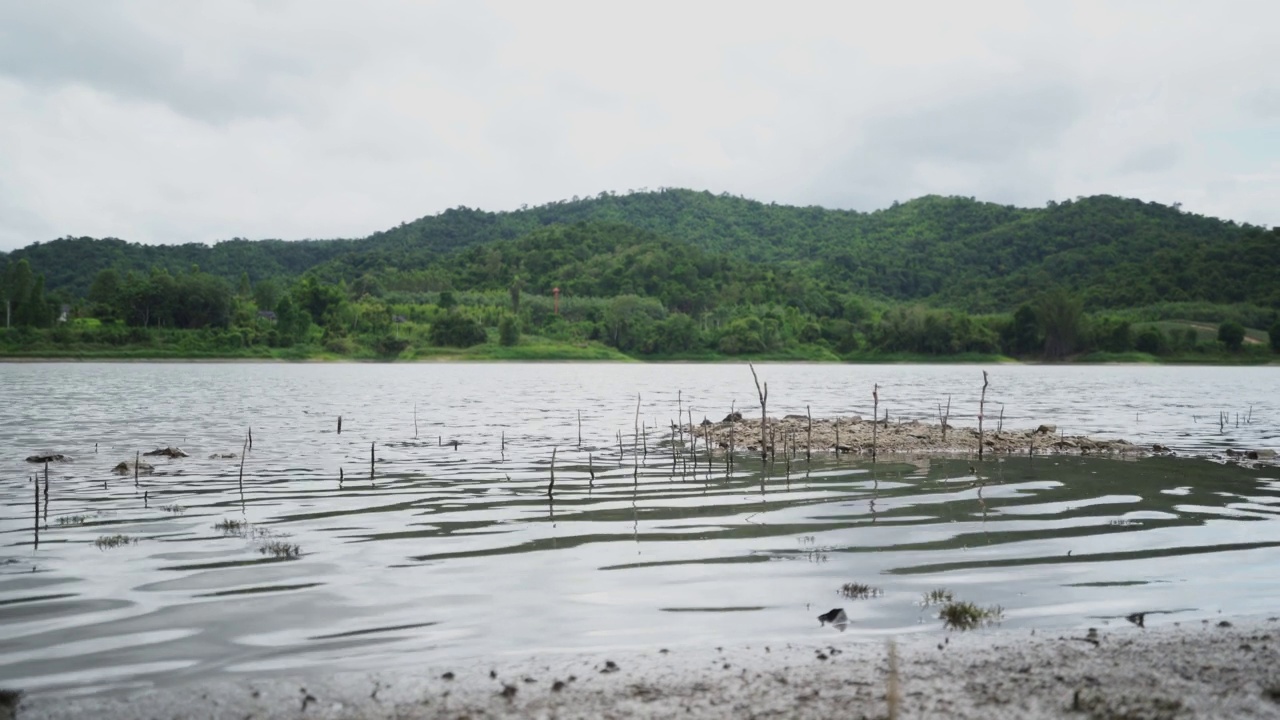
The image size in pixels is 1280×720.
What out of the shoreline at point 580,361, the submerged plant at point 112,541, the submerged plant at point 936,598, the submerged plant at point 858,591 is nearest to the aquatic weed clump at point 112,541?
the submerged plant at point 112,541

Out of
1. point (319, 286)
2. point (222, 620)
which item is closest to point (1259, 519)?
point (222, 620)

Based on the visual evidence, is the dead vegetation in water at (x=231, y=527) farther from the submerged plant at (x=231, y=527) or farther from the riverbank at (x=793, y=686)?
the riverbank at (x=793, y=686)

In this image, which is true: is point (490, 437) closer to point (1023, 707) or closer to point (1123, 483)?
point (1123, 483)

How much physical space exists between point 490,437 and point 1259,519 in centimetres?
2316

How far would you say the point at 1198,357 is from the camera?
516ft

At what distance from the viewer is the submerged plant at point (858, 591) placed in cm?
1095

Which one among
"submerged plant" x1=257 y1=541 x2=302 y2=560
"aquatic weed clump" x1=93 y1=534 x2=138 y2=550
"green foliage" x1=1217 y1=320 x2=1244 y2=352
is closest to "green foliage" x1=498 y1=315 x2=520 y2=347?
"green foliage" x1=1217 y1=320 x2=1244 y2=352

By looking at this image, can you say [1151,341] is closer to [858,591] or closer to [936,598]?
[936,598]

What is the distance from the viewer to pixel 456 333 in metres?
176

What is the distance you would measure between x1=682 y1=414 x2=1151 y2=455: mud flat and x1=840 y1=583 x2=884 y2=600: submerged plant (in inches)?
538

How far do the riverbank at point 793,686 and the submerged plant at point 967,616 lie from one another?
28.0 inches

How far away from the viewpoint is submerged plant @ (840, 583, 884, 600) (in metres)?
10.9

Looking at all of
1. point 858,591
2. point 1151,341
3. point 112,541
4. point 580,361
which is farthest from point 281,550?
point 1151,341

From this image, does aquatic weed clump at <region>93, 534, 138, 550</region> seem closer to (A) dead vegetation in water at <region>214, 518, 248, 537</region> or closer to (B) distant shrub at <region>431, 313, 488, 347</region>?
(A) dead vegetation in water at <region>214, 518, 248, 537</region>
